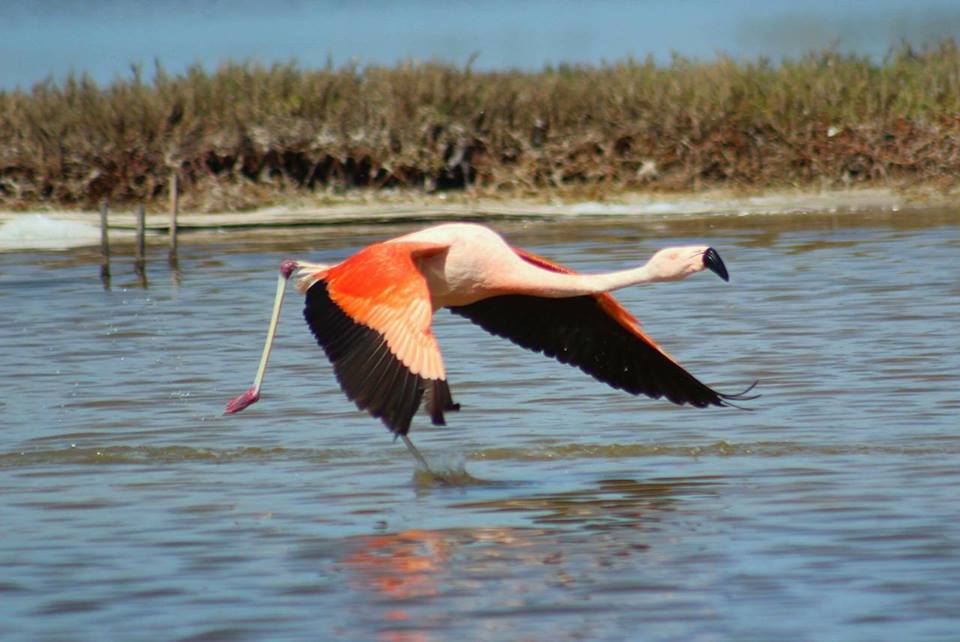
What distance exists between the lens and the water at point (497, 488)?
5672 mm

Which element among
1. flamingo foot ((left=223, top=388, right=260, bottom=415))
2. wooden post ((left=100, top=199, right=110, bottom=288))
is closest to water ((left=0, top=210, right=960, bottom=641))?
flamingo foot ((left=223, top=388, right=260, bottom=415))

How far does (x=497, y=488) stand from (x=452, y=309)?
52.9 inches

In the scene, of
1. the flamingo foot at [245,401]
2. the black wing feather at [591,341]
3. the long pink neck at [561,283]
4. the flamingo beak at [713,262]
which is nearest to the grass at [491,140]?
the black wing feather at [591,341]

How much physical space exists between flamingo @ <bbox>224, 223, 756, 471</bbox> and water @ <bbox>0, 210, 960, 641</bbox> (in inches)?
13.4

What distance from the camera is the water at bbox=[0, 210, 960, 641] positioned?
18.6 ft

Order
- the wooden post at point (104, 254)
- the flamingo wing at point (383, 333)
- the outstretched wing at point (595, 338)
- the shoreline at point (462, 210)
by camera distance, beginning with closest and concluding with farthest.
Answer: the flamingo wing at point (383, 333)
the outstretched wing at point (595, 338)
the wooden post at point (104, 254)
the shoreline at point (462, 210)

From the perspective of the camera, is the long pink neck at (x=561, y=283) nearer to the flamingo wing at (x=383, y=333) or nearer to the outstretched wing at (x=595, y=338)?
the outstretched wing at (x=595, y=338)


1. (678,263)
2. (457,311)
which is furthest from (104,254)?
(678,263)

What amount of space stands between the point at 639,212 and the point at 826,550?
1334 centimetres

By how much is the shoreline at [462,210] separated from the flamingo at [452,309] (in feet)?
34.8

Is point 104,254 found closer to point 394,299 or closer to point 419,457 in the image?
point 419,457

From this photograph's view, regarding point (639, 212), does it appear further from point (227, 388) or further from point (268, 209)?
point (227, 388)

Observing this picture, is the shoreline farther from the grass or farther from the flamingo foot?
the flamingo foot

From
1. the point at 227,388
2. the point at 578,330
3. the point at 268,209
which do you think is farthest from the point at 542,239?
the point at 578,330
